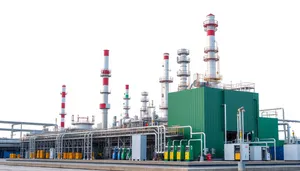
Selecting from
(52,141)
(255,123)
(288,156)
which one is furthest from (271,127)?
(52,141)

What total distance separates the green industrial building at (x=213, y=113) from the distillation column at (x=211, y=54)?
15.7 ft

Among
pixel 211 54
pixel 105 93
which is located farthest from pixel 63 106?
pixel 211 54

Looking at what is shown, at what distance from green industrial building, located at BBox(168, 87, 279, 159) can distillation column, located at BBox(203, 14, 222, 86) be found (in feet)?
15.7

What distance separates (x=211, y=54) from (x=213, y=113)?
912 centimetres

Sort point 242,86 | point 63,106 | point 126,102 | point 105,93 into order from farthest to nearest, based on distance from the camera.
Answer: point 126,102
point 63,106
point 105,93
point 242,86

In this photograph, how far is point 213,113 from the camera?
40.1 m

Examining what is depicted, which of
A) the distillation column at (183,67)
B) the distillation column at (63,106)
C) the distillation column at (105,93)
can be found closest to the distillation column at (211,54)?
the distillation column at (183,67)

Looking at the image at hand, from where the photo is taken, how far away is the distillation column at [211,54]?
4675 centimetres

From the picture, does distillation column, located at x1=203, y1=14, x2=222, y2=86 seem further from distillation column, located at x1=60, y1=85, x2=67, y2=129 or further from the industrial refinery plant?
distillation column, located at x1=60, y1=85, x2=67, y2=129

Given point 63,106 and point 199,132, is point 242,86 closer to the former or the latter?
point 199,132

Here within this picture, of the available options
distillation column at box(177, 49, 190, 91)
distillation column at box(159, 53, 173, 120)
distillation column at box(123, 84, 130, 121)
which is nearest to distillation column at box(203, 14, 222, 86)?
distillation column at box(177, 49, 190, 91)

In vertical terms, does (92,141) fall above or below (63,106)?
below

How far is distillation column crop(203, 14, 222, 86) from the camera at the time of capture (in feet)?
153

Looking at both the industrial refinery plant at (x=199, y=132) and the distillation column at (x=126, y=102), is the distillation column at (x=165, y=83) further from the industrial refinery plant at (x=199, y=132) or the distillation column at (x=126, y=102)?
the distillation column at (x=126, y=102)
